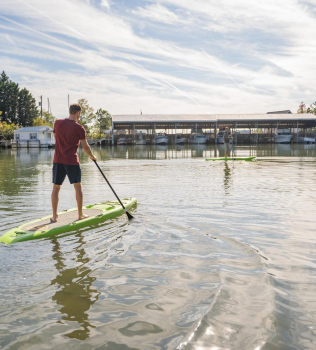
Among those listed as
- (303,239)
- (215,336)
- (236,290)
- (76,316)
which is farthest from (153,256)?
(303,239)

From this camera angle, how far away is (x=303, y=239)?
198 inches

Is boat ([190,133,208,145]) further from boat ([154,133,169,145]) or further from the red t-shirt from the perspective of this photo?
the red t-shirt

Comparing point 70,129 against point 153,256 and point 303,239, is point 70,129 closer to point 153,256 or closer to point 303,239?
point 153,256

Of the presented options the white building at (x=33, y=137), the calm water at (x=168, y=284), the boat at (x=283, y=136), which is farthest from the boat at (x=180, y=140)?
the calm water at (x=168, y=284)

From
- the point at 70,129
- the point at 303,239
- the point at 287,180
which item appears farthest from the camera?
the point at 287,180

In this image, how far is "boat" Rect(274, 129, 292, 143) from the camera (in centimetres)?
5912

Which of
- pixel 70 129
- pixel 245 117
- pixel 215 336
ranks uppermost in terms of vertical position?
pixel 245 117

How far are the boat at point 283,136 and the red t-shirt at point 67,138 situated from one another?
190 ft

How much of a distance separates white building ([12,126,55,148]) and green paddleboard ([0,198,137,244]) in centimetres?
5153

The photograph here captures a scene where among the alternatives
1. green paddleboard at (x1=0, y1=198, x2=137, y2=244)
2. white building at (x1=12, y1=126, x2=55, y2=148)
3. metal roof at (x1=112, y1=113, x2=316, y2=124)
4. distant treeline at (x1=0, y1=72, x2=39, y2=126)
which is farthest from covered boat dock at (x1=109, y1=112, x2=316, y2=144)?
green paddleboard at (x1=0, y1=198, x2=137, y2=244)

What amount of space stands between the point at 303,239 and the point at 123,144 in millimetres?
56008

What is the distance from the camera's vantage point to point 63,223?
5.63 metres

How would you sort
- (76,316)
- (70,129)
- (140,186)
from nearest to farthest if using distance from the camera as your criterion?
(76,316)
(70,129)
(140,186)

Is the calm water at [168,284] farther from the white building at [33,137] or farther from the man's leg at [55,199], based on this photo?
the white building at [33,137]
